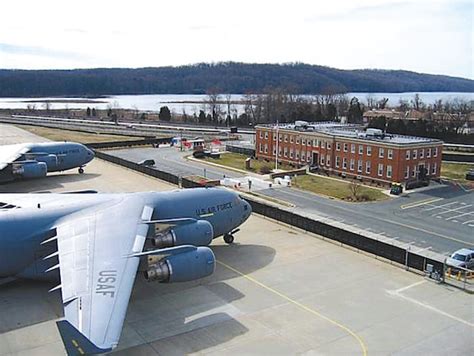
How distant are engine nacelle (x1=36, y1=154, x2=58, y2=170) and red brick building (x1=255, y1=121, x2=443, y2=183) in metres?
36.7

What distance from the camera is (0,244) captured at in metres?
29.4

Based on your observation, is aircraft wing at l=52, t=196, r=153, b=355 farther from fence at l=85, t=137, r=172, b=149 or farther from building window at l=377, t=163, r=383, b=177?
fence at l=85, t=137, r=172, b=149

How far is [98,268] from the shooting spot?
23578 mm

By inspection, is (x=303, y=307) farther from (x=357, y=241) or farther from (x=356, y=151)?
(x=356, y=151)

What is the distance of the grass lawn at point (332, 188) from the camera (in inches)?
2512

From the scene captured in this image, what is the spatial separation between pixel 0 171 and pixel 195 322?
147 feet

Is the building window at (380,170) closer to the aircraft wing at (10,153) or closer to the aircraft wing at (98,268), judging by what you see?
the aircraft wing at (98,268)

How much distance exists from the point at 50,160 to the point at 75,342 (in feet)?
174

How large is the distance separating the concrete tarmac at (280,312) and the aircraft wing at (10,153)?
3346 centimetres

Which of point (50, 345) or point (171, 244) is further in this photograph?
point (171, 244)

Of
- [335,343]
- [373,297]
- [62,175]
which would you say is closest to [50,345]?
[335,343]

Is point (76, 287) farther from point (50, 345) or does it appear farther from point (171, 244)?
point (171, 244)

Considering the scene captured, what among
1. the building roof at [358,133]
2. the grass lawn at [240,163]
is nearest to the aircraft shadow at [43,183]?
the grass lawn at [240,163]

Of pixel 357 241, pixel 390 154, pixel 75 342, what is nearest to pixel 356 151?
pixel 390 154
